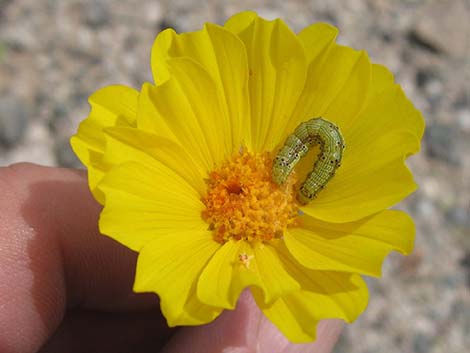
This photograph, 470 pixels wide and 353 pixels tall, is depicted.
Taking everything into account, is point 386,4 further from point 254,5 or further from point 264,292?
point 264,292

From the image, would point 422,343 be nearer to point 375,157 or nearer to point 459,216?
point 459,216

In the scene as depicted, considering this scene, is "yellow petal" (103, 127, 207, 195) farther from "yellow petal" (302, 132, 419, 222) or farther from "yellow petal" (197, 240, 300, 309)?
"yellow petal" (302, 132, 419, 222)

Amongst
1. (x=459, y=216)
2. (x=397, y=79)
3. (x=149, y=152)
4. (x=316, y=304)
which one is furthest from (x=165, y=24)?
(x=316, y=304)

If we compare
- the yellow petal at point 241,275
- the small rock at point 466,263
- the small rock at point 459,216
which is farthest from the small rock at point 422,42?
the yellow petal at point 241,275

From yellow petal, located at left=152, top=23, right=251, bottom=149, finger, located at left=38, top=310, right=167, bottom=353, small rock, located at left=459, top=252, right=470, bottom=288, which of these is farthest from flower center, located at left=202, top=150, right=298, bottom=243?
small rock, located at left=459, top=252, right=470, bottom=288

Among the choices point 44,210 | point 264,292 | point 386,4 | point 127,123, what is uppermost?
point 386,4

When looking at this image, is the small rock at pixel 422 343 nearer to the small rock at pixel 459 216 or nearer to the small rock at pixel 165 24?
the small rock at pixel 459 216

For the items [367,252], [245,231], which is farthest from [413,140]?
[245,231]
